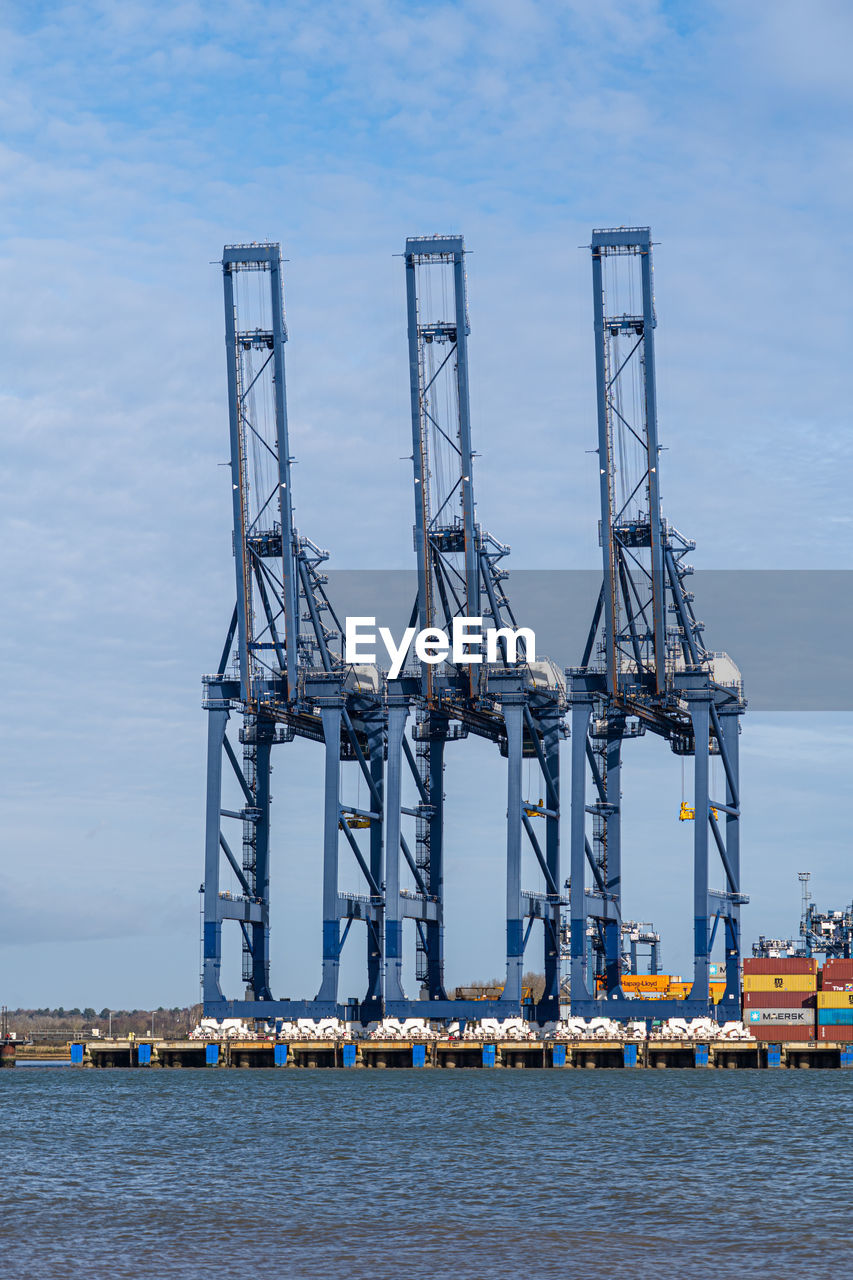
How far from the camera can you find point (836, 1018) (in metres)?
106

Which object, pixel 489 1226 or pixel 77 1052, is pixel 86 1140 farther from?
pixel 77 1052

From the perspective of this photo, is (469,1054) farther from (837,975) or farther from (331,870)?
(837,975)

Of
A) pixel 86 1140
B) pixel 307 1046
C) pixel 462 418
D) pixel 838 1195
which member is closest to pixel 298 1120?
pixel 86 1140

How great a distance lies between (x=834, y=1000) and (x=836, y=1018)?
1.07 metres

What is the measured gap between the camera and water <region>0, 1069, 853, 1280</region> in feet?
98.7

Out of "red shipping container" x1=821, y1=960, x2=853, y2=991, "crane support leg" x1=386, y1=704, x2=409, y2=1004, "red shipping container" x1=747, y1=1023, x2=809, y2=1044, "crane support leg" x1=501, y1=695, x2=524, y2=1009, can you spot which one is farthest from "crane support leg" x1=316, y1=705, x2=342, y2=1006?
"red shipping container" x1=821, y1=960, x2=853, y2=991

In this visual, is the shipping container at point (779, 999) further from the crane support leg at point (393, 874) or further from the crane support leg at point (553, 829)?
the crane support leg at point (393, 874)

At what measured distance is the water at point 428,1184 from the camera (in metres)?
30.1

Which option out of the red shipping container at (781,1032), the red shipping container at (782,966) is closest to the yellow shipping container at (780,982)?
Result: the red shipping container at (782,966)

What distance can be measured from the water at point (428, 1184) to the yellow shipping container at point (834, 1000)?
3885 centimetres

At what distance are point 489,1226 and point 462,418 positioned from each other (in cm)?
5697

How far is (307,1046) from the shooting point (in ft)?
270

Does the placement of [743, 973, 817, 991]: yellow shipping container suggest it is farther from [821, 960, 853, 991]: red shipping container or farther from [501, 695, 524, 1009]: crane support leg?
[501, 695, 524, 1009]: crane support leg

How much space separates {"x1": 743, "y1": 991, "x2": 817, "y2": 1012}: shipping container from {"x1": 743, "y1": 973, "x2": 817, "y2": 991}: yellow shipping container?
0.24 meters
